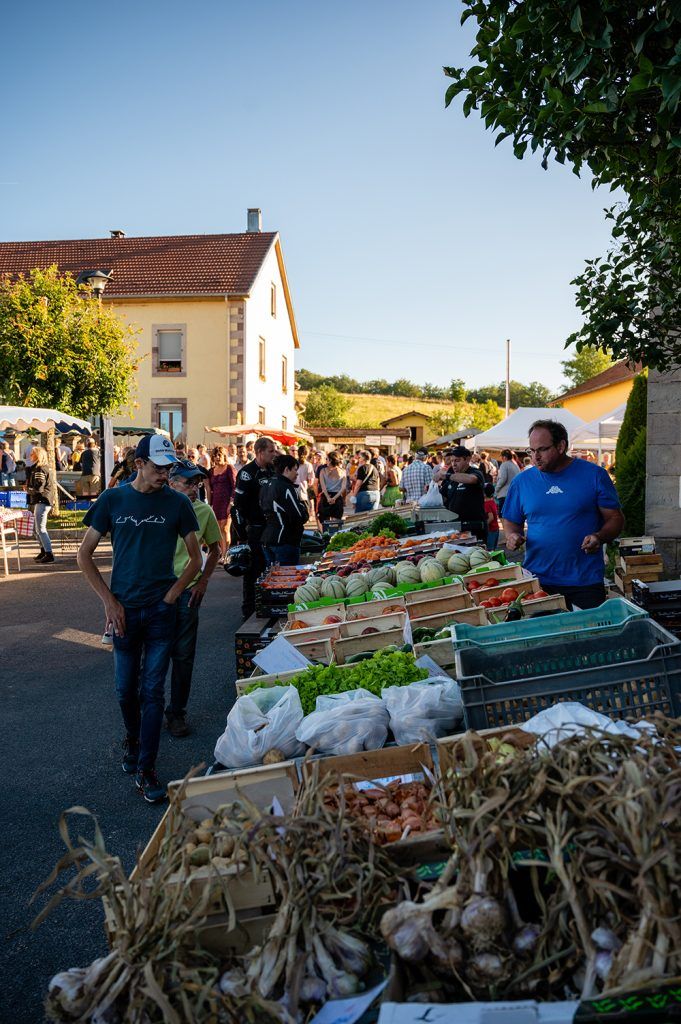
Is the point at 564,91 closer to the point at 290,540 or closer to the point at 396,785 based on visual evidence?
the point at 396,785

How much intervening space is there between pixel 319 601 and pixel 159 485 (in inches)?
77.0

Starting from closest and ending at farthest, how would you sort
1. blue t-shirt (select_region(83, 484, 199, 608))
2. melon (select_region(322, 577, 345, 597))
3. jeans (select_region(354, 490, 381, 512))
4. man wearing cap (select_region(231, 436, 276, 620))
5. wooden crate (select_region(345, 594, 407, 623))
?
blue t-shirt (select_region(83, 484, 199, 608)) → wooden crate (select_region(345, 594, 407, 623)) → melon (select_region(322, 577, 345, 597)) → man wearing cap (select_region(231, 436, 276, 620)) → jeans (select_region(354, 490, 381, 512))

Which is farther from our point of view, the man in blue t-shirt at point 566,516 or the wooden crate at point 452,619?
the wooden crate at point 452,619

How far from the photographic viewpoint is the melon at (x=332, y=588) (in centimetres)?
696

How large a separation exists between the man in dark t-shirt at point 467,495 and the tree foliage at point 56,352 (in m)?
14.2

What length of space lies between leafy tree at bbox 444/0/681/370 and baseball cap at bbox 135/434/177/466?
2527 millimetres

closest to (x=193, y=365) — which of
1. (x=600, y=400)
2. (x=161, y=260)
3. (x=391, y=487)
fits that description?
(x=161, y=260)

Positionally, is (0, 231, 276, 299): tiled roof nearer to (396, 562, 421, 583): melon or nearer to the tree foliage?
the tree foliage

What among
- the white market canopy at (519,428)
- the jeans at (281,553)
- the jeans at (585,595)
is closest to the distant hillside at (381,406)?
the white market canopy at (519,428)

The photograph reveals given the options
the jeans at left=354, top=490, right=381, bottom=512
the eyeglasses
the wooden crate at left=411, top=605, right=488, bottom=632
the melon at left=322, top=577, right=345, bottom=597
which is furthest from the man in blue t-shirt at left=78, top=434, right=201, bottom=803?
the jeans at left=354, top=490, right=381, bottom=512

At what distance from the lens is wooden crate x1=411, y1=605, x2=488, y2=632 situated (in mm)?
5590

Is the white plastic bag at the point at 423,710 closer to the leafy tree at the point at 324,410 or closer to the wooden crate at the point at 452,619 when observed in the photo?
the wooden crate at the point at 452,619

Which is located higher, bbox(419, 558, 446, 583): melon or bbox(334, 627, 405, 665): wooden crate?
bbox(419, 558, 446, 583): melon

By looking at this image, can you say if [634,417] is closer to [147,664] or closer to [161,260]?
[147,664]
